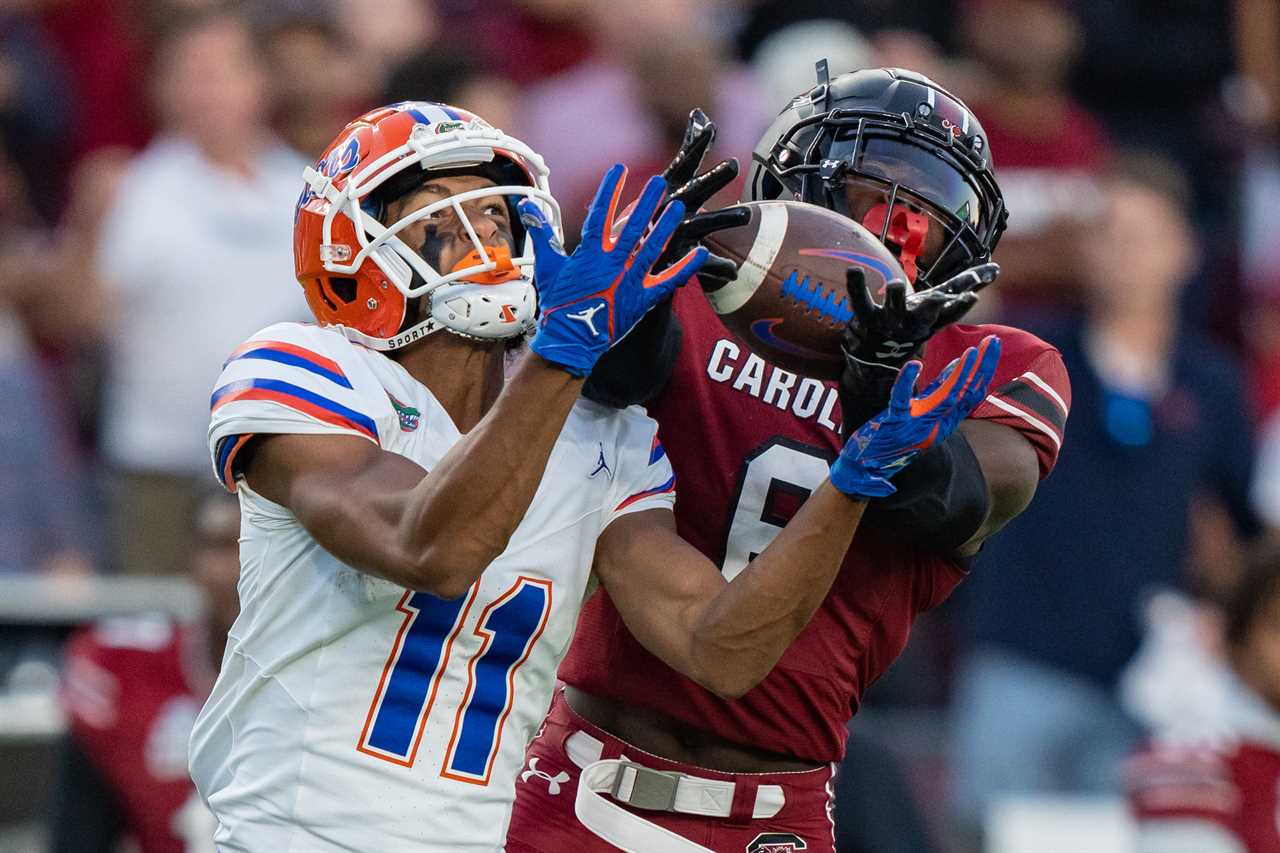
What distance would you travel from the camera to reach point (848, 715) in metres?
3.44

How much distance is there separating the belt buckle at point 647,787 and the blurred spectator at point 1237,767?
2507 mm

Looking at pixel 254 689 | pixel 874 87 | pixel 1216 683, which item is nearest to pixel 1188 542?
pixel 1216 683

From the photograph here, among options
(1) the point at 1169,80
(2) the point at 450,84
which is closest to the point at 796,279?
(2) the point at 450,84

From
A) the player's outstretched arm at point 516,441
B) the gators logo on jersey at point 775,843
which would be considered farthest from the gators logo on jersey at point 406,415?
the gators logo on jersey at point 775,843

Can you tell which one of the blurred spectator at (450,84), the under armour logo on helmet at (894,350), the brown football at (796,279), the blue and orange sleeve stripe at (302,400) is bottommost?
the blue and orange sleeve stripe at (302,400)

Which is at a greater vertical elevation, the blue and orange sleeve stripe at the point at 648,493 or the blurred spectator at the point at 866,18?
the blurred spectator at the point at 866,18

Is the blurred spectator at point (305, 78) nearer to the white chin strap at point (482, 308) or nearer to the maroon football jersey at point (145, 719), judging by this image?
the maroon football jersey at point (145, 719)

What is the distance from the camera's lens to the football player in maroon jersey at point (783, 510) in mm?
3275

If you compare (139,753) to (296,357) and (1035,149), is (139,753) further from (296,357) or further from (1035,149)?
(1035,149)

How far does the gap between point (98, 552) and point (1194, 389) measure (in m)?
3.69

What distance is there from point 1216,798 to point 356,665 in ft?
10.4

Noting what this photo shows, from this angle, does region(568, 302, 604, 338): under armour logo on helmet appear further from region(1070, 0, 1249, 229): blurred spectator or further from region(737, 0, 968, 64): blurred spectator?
region(1070, 0, 1249, 229): blurred spectator

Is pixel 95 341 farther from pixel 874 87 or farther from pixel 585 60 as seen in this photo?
pixel 874 87

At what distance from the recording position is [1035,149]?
729 centimetres
